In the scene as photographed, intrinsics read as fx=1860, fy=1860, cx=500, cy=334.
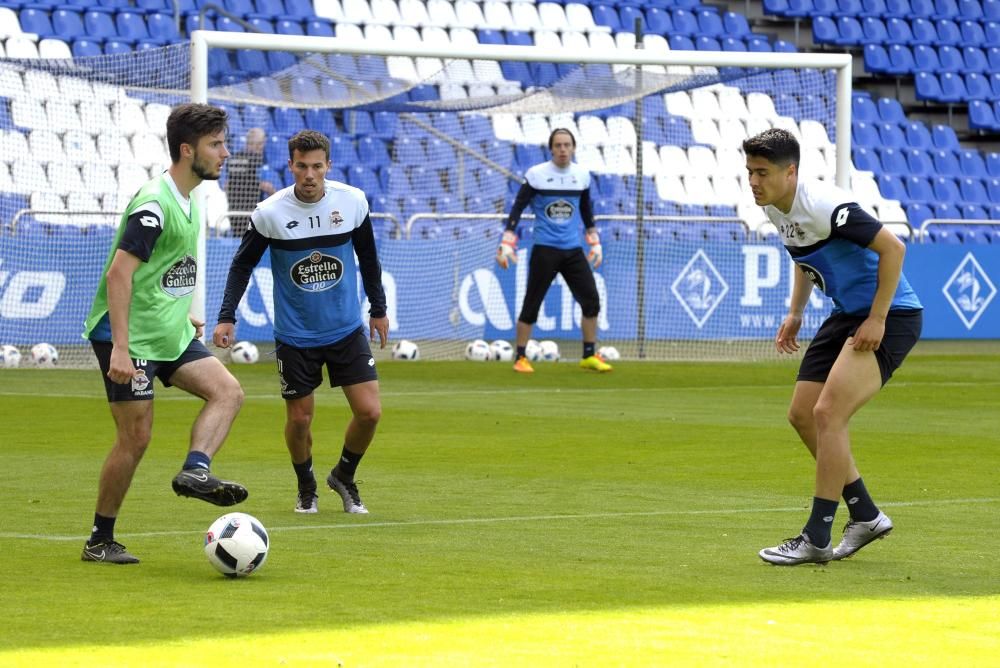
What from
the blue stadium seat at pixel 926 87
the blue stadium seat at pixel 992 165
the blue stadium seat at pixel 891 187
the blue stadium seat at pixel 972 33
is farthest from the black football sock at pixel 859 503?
the blue stadium seat at pixel 972 33

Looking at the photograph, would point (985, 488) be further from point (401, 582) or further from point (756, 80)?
point (756, 80)

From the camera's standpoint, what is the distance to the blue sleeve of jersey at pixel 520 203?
62.4ft

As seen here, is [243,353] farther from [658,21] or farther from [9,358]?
[658,21]

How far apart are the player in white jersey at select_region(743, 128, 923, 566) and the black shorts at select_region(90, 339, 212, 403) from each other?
2456 millimetres

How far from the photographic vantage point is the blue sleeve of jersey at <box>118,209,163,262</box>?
7442 mm

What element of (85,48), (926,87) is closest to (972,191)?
(926,87)

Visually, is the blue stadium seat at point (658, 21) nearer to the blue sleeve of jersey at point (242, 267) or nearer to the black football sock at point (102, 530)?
the blue sleeve of jersey at point (242, 267)

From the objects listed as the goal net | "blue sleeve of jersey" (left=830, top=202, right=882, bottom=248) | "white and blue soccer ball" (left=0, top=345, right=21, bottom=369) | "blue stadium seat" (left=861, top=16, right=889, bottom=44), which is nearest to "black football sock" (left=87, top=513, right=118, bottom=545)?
"blue sleeve of jersey" (left=830, top=202, right=882, bottom=248)

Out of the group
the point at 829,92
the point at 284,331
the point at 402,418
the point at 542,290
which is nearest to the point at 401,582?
the point at 284,331

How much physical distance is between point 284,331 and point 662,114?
17024 millimetres

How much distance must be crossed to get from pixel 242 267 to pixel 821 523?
3492 millimetres

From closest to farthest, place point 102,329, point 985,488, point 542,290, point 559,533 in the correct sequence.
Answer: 1. point 102,329
2. point 559,533
3. point 985,488
4. point 542,290

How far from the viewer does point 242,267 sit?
9.52 meters

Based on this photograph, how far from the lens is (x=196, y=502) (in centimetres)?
970
